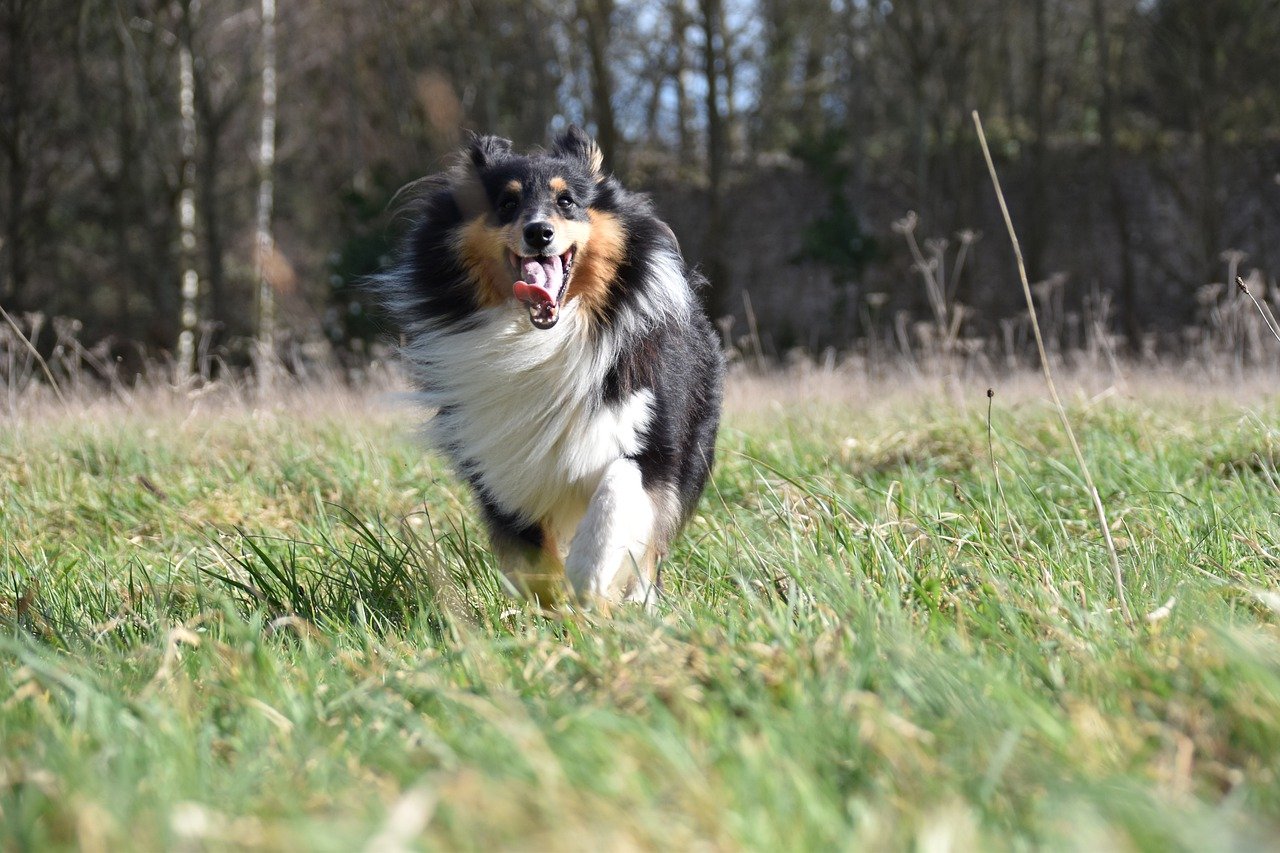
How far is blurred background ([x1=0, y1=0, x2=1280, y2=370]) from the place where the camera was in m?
15.4

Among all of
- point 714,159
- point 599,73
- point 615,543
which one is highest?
point 599,73

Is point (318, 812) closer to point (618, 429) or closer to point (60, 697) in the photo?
point (60, 697)

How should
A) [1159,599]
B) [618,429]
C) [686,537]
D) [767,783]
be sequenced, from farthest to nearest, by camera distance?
[686,537] < [618,429] < [1159,599] < [767,783]

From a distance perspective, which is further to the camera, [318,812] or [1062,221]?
[1062,221]

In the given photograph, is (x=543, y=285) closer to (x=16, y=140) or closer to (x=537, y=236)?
(x=537, y=236)

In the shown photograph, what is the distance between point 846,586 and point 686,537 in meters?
1.62

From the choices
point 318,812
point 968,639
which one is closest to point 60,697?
point 318,812

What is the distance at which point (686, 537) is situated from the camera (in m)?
3.91

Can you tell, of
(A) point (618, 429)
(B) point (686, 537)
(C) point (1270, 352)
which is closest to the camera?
(A) point (618, 429)

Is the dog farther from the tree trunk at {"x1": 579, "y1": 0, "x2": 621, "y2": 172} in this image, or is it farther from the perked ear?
the tree trunk at {"x1": 579, "y1": 0, "x2": 621, "y2": 172}

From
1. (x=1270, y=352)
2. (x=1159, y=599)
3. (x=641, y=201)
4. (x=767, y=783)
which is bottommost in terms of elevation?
(x=1270, y=352)

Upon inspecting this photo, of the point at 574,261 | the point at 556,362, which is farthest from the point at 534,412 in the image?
the point at 574,261

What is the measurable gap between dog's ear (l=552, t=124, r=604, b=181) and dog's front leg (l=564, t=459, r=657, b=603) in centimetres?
134

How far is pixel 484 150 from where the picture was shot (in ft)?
13.1
